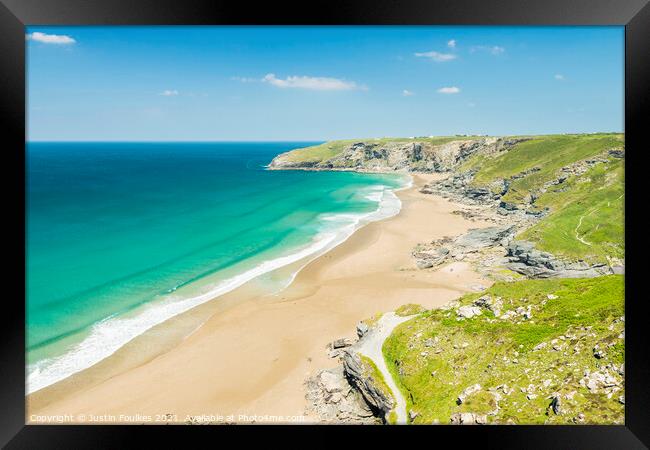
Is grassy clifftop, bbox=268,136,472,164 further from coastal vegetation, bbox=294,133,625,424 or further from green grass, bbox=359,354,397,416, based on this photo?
green grass, bbox=359,354,397,416

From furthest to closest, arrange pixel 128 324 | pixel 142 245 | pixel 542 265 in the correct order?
pixel 142 245 < pixel 542 265 < pixel 128 324

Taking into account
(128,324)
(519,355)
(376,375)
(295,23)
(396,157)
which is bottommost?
(128,324)

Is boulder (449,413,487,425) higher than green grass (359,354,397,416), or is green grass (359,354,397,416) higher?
boulder (449,413,487,425)

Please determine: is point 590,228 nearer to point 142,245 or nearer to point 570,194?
point 570,194

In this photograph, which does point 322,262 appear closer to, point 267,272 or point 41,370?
point 267,272

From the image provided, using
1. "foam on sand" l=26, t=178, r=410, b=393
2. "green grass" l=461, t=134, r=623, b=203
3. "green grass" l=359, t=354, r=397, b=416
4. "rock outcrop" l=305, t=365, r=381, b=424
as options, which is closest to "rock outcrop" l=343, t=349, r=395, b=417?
"green grass" l=359, t=354, r=397, b=416

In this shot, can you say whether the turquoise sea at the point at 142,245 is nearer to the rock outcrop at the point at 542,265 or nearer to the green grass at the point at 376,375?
the green grass at the point at 376,375

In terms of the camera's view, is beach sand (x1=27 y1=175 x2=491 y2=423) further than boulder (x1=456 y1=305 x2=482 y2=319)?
Yes

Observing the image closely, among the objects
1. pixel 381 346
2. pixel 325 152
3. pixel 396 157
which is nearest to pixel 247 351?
pixel 381 346
